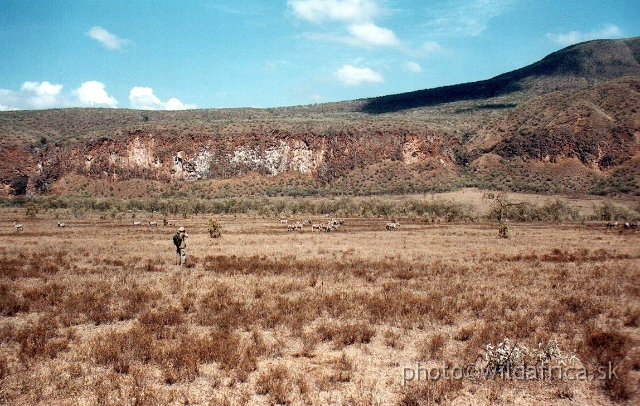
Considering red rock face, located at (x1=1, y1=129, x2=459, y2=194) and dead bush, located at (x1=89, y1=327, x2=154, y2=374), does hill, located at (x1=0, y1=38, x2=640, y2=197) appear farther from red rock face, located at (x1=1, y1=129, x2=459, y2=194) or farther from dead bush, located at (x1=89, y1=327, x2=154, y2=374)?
dead bush, located at (x1=89, y1=327, x2=154, y2=374)

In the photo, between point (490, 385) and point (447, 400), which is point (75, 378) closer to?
point (447, 400)

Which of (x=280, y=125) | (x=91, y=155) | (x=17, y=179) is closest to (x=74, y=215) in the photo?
(x=91, y=155)

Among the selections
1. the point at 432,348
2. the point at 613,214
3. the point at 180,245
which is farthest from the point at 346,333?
the point at 613,214

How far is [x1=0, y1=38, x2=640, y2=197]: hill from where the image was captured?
3809 inches

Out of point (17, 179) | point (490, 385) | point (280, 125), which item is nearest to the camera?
point (490, 385)

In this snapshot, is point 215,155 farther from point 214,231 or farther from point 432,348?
point 432,348

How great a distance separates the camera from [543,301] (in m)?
13.3

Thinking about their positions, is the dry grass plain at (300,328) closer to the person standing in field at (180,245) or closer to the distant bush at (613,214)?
the person standing in field at (180,245)

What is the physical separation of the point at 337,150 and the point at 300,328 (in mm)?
107931

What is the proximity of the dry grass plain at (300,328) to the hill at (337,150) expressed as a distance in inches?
3212

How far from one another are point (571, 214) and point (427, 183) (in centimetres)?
4227

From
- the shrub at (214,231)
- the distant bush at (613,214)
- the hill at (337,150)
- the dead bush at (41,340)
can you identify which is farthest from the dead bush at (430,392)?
the hill at (337,150)

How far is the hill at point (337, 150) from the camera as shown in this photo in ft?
317

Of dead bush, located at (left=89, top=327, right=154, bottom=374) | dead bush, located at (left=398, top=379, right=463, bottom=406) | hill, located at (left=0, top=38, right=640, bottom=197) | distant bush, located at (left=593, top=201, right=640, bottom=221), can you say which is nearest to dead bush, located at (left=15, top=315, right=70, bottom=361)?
dead bush, located at (left=89, top=327, right=154, bottom=374)
